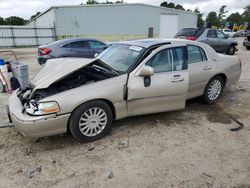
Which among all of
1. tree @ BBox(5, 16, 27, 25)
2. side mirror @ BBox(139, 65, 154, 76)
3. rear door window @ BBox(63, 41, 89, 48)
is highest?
tree @ BBox(5, 16, 27, 25)

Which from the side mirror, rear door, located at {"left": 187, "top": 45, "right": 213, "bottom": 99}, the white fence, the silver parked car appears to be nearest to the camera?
the silver parked car

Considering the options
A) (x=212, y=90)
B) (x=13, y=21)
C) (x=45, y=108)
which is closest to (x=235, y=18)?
(x=13, y=21)

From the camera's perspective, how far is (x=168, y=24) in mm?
28234

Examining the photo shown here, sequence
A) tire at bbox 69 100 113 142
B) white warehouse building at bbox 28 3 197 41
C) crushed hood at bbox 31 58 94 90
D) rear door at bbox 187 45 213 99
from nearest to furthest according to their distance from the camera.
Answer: tire at bbox 69 100 113 142
crushed hood at bbox 31 58 94 90
rear door at bbox 187 45 213 99
white warehouse building at bbox 28 3 197 41

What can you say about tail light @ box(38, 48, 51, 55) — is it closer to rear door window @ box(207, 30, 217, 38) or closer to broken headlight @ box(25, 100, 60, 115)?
broken headlight @ box(25, 100, 60, 115)

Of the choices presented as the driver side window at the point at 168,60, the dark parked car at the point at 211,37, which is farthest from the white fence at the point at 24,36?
the driver side window at the point at 168,60

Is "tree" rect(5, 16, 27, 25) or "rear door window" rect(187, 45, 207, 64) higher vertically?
"tree" rect(5, 16, 27, 25)

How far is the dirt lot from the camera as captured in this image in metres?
2.63

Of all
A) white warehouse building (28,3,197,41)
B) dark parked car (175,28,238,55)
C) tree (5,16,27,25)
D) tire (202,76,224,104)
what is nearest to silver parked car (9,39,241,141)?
tire (202,76,224,104)

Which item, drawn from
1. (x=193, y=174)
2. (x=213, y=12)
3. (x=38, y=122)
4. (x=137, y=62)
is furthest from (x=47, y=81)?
(x=213, y=12)

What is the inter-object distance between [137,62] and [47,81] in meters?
1.50

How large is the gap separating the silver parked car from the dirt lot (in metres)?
0.33

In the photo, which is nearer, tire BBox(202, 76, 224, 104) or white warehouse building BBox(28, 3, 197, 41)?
tire BBox(202, 76, 224, 104)

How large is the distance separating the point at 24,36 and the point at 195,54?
2370 centimetres
